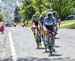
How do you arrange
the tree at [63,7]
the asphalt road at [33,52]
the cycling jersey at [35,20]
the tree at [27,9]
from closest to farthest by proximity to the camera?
1. the asphalt road at [33,52]
2. the cycling jersey at [35,20]
3. the tree at [63,7]
4. the tree at [27,9]

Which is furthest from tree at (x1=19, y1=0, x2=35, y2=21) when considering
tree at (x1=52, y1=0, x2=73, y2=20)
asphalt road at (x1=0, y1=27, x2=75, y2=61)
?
asphalt road at (x1=0, y1=27, x2=75, y2=61)

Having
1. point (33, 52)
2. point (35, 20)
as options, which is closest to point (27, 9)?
point (35, 20)

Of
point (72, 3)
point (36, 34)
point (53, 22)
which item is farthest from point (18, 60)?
point (72, 3)

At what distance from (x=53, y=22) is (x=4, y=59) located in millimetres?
2657

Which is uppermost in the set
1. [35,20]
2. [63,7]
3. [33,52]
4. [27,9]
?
[35,20]

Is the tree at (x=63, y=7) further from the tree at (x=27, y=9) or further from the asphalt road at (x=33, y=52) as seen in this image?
the asphalt road at (x=33, y=52)

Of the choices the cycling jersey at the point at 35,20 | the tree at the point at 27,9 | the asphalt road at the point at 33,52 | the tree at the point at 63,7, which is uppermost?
the cycling jersey at the point at 35,20

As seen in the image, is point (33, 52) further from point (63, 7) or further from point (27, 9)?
point (27, 9)

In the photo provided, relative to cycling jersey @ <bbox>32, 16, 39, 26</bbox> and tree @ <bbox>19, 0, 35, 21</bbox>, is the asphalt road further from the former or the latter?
tree @ <bbox>19, 0, 35, 21</bbox>

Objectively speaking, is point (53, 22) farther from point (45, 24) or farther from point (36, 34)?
point (36, 34)

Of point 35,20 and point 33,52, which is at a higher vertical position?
point 35,20

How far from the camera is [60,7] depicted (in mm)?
68625

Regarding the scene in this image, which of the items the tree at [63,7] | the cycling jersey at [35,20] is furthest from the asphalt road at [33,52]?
the tree at [63,7]

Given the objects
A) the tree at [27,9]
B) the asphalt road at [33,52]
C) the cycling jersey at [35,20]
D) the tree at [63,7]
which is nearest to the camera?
the asphalt road at [33,52]
